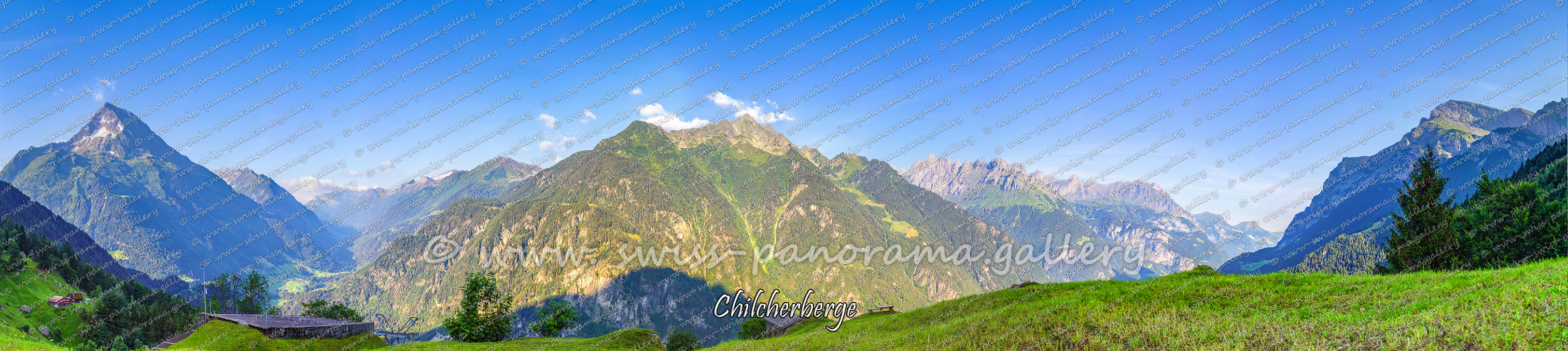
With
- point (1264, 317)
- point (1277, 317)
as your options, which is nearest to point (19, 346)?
point (1264, 317)

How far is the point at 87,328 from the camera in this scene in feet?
297

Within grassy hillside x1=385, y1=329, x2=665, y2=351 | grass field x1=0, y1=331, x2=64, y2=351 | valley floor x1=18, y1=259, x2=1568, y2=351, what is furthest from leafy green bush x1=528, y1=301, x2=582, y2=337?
valley floor x1=18, y1=259, x2=1568, y2=351

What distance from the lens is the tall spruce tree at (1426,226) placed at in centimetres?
4278

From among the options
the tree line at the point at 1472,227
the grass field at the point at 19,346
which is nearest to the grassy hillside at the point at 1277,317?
the tree line at the point at 1472,227

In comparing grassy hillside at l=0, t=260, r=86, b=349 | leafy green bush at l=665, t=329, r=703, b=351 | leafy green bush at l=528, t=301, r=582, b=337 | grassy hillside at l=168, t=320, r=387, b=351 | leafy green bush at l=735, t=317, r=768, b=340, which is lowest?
leafy green bush at l=665, t=329, r=703, b=351

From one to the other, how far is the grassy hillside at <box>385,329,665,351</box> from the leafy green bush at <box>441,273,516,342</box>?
1784 centimetres

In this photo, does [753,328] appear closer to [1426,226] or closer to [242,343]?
[242,343]

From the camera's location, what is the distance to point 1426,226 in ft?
143

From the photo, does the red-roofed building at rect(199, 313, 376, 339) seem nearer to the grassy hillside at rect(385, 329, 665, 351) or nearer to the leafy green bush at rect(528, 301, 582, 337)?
the leafy green bush at rect(528, 301, 582, 337)

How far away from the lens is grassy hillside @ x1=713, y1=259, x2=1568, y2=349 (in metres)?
11.9

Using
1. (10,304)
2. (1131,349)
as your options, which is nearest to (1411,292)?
(1131,349)

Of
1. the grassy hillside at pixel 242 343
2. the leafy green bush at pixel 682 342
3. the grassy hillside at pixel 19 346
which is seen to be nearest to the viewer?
the grassy hillside at pixel 19 346

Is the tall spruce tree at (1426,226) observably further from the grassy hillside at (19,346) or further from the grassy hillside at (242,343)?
the grassy hillside at (19,346)

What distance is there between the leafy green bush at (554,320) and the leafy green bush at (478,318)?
4.36 meters
